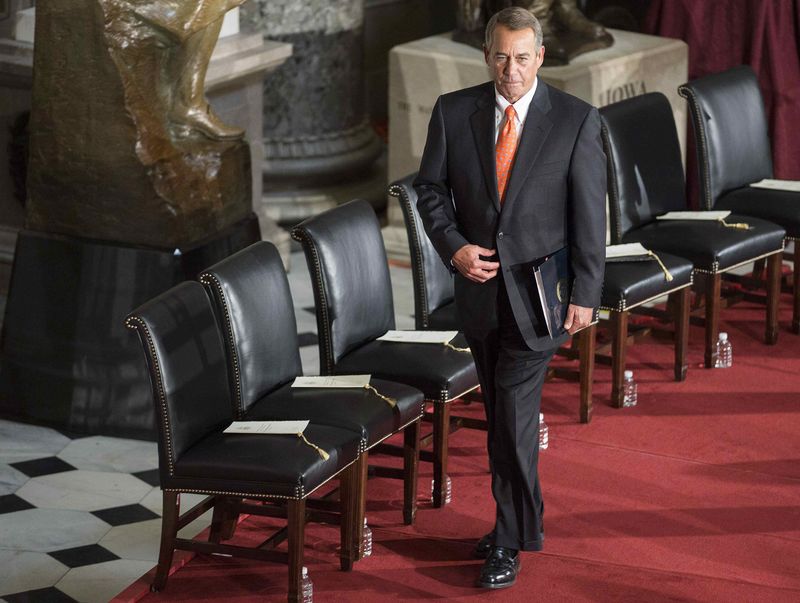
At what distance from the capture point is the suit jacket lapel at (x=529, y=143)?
151 inches

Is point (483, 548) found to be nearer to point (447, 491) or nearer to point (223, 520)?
point (447, 491)

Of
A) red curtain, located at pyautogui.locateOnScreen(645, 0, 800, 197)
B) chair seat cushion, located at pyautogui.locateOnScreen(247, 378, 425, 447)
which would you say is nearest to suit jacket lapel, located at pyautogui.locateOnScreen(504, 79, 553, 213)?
chair seat cushion, located at pyautogui.locateOnScreen(247, 378, 425, 447)

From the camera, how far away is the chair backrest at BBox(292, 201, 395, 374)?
186 inches

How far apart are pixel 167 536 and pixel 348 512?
20.0 inches

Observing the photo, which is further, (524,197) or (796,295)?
(796,295)

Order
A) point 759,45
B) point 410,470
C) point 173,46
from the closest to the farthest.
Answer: point 410,470 → point 173,46 → point 759,45

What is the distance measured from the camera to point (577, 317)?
12.9ft

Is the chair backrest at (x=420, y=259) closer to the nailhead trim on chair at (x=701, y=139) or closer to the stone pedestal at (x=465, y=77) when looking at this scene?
the nailhead trim on chair at (x=701, y=139)

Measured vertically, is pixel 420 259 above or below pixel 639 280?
above

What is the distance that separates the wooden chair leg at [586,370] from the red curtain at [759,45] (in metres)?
2.89

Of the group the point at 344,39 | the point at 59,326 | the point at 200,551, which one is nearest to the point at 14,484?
the point at 59,326

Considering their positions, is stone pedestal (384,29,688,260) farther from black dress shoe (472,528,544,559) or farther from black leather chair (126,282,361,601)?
black leather chair (126,282,361,601)

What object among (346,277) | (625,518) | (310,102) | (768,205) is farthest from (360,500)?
(310,102)

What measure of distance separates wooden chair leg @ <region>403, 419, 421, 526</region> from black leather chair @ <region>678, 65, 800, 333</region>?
236 centimetres
